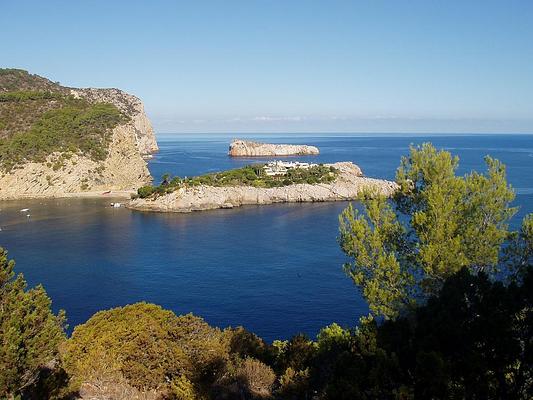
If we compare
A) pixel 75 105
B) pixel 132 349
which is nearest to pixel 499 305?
pixel 132 349

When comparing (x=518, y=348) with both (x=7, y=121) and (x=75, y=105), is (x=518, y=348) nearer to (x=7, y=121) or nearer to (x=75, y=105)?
(x=7, y=121)

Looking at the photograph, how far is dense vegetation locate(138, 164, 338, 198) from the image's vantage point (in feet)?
255

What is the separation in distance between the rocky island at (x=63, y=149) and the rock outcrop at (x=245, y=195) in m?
17.6

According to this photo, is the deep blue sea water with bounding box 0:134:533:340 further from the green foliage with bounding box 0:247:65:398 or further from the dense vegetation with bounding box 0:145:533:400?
the green foliage with bounding box 0:247:65:398

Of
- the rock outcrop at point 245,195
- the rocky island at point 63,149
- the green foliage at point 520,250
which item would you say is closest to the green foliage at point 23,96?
the rocky island at point 63,149

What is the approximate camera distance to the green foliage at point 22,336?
428 inches

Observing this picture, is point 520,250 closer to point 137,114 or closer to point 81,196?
point 81,196

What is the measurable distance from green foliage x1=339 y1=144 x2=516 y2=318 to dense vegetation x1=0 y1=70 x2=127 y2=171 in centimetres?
8091

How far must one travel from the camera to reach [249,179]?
8412 centimetres

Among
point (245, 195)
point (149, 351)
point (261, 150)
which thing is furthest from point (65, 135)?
point (261, 150)

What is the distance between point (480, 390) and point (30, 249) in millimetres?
50674

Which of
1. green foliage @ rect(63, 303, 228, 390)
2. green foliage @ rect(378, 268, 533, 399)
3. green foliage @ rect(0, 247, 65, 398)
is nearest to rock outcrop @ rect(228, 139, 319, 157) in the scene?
green foliage @ rect(63, 303, 228, 390)

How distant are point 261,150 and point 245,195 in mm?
105274

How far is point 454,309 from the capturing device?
946 centimetres
